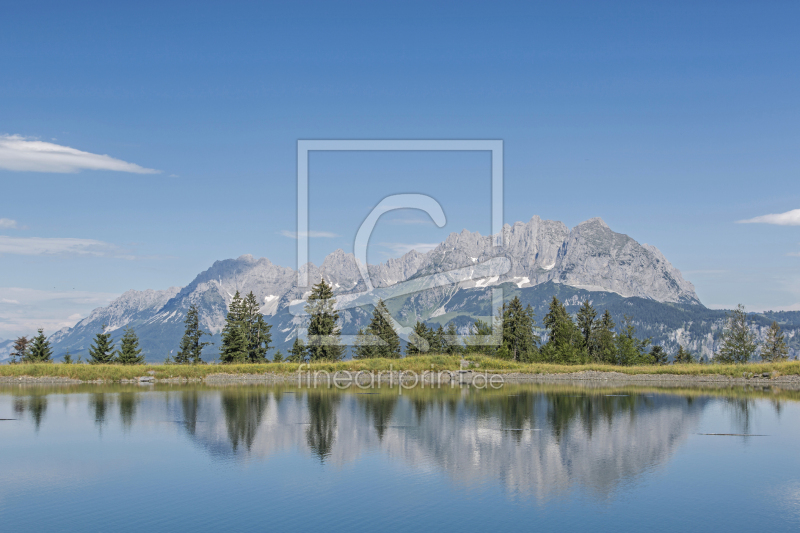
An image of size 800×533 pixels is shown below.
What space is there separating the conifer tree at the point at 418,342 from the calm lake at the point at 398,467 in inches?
2385

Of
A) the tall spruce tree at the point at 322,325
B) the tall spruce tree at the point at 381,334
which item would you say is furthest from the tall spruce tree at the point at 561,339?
the tall spruce tree at the point at 322,325

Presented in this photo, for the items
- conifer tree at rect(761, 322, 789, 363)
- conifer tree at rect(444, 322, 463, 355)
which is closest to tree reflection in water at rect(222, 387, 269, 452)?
conifer tree at rect(444, 322, 463, 355)

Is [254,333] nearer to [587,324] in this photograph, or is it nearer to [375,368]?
[375,368]

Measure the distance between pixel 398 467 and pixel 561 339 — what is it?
268 feet

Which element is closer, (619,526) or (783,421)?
(619,526)

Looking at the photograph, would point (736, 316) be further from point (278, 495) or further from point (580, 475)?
point (278, 495)

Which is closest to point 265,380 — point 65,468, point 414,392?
point 414,392

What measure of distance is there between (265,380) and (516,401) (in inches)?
1520

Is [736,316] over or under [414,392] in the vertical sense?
over

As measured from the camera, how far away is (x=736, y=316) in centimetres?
9912

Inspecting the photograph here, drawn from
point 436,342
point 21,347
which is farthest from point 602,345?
point 21,347

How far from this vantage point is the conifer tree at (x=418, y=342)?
115 metres

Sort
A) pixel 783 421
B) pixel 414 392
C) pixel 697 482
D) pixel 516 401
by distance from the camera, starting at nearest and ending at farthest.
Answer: pixel 697 482 → pixel 783 421 → pixel 516 401 → pixel 414 392

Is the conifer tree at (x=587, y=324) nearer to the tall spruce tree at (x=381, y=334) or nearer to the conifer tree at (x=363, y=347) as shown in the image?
the tall spruce tree at (x=381, y=334)
